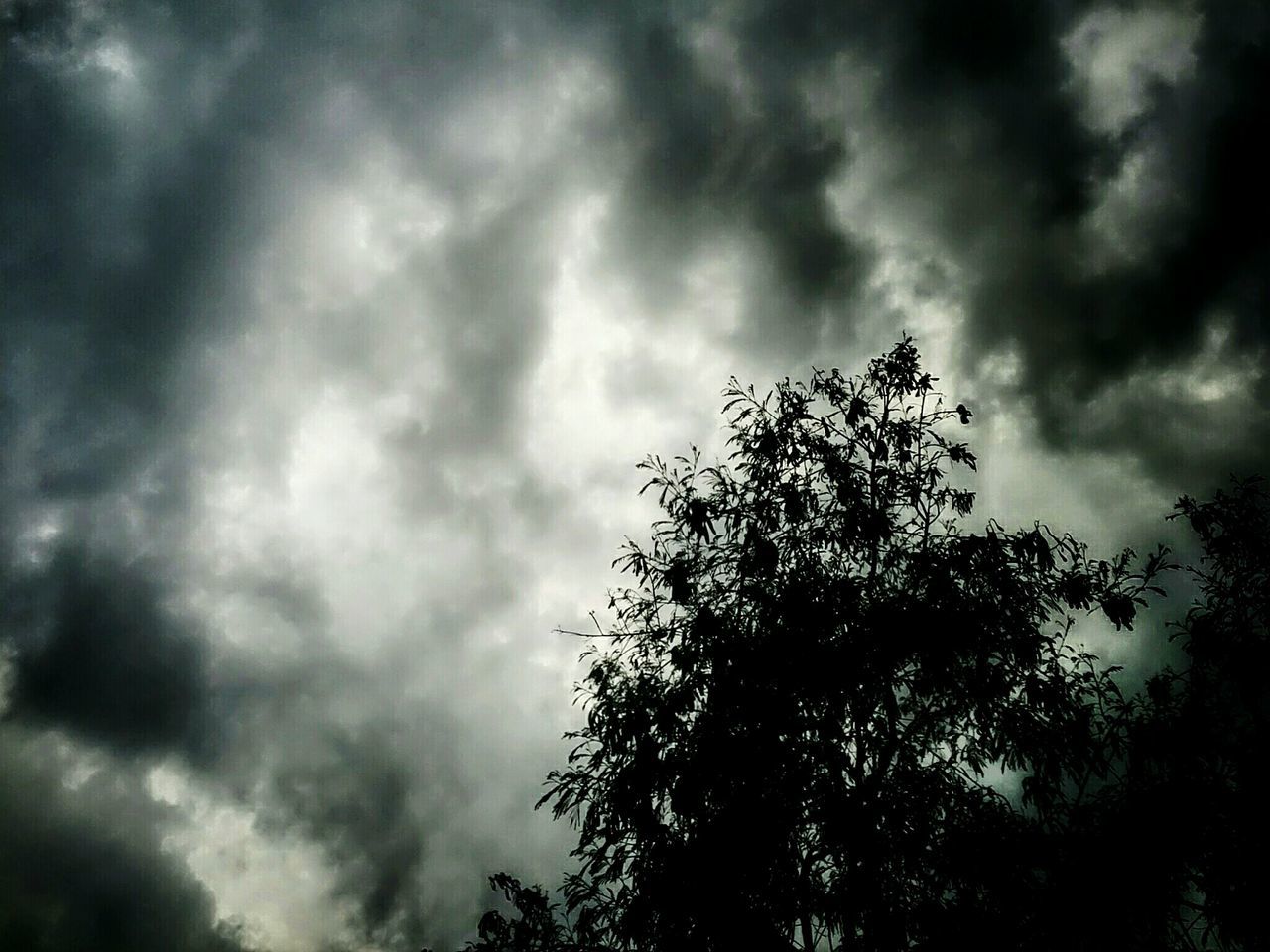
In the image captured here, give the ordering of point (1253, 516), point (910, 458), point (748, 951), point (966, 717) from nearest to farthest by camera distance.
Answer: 1. point (748, 951)
2. point (966, 717)
3. point (1253, 516)
4. point (910, 458)

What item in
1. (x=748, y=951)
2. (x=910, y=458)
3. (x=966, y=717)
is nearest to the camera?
(x=748, y=951)

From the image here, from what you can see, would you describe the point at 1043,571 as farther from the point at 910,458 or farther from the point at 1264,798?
the point at 1264,798

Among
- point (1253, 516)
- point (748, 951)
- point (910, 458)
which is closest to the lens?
point (748, 951)

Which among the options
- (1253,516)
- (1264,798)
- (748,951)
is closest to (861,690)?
(748,951)

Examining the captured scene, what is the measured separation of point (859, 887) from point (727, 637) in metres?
4.19

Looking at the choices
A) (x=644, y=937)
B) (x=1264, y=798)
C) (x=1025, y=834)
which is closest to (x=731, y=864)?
(x=644, y=937)

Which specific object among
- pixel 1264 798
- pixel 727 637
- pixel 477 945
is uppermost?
pixel 727 637

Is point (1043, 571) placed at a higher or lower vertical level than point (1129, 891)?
higher

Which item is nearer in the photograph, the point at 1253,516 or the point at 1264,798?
the point at 1264,798

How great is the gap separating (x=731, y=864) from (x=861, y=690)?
3563 millimetres

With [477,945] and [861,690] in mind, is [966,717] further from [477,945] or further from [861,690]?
[477,945]

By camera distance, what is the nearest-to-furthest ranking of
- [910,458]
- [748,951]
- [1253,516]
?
[748,951] → [1253,516] → [910,458]

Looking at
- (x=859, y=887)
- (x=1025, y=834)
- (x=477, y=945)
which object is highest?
(x=1025, y=834)

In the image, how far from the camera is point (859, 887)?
10508mm
